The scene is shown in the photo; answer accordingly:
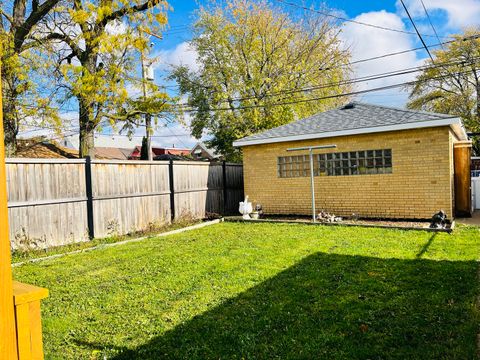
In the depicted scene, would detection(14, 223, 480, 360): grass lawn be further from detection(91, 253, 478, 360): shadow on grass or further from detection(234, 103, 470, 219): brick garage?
detection(234, 103, 470, 219): brick garage

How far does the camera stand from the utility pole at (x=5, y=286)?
1.51 m

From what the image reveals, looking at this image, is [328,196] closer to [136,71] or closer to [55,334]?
[55,334]

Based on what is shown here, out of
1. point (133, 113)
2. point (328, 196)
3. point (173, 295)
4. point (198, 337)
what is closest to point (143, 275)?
point (173, 295)

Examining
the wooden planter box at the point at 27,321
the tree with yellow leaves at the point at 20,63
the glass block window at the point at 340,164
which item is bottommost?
the wooden planter box at the point at 27,321

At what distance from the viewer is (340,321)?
3.98 m

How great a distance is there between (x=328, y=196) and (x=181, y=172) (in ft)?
16.2

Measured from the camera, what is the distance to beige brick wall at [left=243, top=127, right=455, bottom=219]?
10148 mm

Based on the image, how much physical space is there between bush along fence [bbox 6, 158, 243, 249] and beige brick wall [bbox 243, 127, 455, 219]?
2353mm

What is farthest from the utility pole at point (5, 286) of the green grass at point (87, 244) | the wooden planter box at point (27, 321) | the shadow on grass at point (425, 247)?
the green grass at point (87, 244)

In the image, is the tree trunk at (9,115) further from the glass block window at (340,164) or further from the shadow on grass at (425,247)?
the shadow on grass at (425,247)

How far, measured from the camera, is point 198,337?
3.74 meters

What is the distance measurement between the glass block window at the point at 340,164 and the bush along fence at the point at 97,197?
293 cm

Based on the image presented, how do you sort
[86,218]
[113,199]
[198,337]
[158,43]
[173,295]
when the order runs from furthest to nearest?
[158,43]
[113,199]
[86,218]
[173,295]
[198,337]

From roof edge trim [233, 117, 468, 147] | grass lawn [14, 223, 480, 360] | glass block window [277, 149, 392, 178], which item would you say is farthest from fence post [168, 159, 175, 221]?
grass lawn [14, 223, 480, 360]
